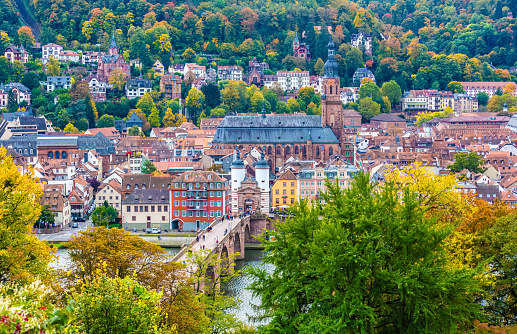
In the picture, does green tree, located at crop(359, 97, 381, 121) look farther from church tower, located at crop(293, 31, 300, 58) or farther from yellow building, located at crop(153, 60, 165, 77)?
yellow building, located at crop(153, 60, 165, 77)

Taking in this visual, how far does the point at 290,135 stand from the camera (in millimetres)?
88250

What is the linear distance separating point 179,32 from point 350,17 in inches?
1538

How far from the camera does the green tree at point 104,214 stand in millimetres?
60759

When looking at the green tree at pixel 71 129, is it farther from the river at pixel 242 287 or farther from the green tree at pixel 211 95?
the river at pixel 242 287

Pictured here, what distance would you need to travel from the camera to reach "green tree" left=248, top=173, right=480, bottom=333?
842 inches

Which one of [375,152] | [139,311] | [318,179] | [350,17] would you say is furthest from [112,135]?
[139,311]

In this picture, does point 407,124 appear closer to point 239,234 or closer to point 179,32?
point 179,32

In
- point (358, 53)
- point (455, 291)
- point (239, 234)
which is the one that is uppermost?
point (358, 53)

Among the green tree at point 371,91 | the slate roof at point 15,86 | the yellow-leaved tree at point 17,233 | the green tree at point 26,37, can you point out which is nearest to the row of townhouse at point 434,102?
the green tree at point 371,91

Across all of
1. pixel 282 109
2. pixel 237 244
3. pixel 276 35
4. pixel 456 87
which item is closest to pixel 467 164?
pixel 237 244

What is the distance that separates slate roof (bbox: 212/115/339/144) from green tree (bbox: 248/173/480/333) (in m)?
63.9

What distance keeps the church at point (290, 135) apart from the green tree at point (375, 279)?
204 feet

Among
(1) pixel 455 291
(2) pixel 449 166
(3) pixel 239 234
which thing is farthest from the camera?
(2) pixel 449 166

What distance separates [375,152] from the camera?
294 feet
